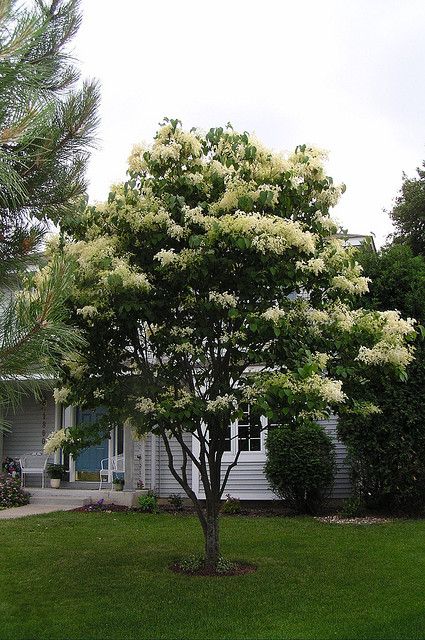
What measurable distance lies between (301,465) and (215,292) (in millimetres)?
6654

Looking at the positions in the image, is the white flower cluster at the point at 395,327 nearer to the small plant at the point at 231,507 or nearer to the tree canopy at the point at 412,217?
the small plant at the point at 231,507

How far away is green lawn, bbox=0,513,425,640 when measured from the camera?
616cm

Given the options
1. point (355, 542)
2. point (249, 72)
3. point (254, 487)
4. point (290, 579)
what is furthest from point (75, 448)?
point (254, 487)

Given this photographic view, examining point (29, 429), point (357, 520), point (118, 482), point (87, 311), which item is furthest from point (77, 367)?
point (29, 429)

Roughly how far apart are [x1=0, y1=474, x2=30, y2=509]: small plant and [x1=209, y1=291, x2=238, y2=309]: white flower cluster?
31.1 feet

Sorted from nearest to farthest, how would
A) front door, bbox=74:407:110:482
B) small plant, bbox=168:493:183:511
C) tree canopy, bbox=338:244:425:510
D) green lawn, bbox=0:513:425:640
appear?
green lawn, bbox=0:513:425:640 < tree canopy, bbox=338:244:425:510 < small plant, bbox=168:493:183:511 < front door, bbox=74:407:110:482

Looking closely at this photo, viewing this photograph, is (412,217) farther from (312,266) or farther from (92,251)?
(92,251)

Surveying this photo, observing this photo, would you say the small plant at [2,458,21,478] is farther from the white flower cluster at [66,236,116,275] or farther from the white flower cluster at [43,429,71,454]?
the white flower cluster at [66,236,116,275]

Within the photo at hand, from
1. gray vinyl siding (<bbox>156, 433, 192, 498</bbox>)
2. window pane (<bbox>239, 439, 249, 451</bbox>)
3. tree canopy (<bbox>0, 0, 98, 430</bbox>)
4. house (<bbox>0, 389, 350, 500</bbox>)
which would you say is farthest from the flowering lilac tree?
gray vinyl siding (<bbox>156, 433, 192, 498</bbox>)

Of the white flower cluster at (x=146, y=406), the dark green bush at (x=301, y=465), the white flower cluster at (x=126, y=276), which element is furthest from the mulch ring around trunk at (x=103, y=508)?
the white flower cluster at (x=126, y=276)

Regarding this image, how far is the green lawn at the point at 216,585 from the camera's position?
6156 mm

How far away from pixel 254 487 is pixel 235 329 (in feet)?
26.7

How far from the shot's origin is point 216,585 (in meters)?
7.59

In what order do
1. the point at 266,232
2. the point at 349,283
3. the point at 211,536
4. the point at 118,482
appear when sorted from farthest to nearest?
the point at 118,482 < the point at 211,536 < the point at 349,283 < the point at 266,232
